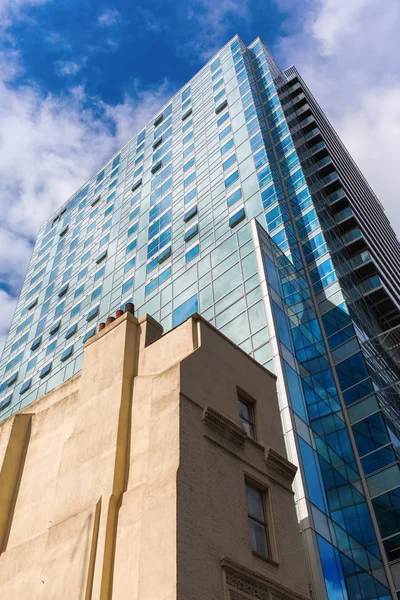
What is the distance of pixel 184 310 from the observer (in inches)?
1350

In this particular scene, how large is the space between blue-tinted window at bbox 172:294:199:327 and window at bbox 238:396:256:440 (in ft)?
55.6

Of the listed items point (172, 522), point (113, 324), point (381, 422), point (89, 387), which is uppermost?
point (381, 422)

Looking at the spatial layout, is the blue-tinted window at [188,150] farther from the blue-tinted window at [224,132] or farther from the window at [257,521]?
the window at [257,521]

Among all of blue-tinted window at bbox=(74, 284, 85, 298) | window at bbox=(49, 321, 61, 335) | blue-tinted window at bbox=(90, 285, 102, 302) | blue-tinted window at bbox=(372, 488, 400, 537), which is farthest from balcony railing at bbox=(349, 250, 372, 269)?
window at bbox=(49, 321, 61, 335)

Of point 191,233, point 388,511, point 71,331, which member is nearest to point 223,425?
point 388,511

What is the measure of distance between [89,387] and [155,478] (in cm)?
480

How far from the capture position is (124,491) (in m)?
13.6

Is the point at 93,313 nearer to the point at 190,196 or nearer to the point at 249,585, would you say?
the point at 190,196

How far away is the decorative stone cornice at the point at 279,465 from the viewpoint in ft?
50.3

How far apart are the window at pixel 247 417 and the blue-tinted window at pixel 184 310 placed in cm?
1693

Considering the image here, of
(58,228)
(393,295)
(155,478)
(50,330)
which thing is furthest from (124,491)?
(58,228)

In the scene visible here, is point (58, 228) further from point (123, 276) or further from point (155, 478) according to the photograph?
point (155, 478)

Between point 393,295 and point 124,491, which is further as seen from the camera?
point 393,295

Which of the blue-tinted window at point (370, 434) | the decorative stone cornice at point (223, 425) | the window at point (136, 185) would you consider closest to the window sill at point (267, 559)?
the decorative stone cornice at point (223, 425)
